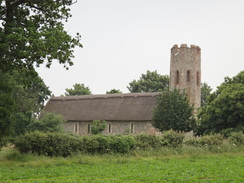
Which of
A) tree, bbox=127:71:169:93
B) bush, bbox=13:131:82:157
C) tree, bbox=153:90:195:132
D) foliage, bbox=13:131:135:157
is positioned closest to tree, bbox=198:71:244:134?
tree, bbox=153:90:195:132

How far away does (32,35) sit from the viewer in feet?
51.4

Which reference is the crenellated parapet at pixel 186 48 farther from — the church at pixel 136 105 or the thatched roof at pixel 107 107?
the thatched roof at pixel 107 107

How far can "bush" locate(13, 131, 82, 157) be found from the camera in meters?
18.8

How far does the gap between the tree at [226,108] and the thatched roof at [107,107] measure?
8491mm

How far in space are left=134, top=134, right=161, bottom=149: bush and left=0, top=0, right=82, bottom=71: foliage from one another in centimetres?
863

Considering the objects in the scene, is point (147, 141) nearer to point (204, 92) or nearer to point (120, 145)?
point (120, 145)

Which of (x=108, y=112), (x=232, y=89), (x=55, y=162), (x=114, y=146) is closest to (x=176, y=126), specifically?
(x=232, y=89)

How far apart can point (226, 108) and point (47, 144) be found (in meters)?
18.9

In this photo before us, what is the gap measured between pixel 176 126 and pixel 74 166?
74.3ft

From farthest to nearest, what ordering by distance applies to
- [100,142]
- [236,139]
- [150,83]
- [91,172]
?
[150,83] → [236,139] → [100,142] → [91,172]

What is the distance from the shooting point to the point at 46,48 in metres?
16.1

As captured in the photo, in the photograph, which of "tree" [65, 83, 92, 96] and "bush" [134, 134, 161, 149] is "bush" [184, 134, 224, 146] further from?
"tree" [65, 83, 92, 96]

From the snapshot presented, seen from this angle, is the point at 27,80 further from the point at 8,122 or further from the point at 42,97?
the point at 42,97

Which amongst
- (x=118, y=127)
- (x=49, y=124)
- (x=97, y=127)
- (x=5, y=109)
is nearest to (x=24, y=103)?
(x=49, y=124)
